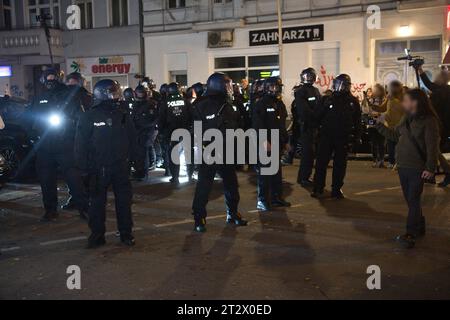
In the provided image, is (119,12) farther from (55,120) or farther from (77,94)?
(55,120)

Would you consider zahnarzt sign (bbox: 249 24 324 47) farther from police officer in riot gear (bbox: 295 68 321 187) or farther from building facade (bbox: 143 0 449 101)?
police officer in riot gear (bbox: 295 68 321 187)

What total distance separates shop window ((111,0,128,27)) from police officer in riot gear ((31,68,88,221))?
16.7 metres

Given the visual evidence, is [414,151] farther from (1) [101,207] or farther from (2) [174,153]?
(2) [174,153]

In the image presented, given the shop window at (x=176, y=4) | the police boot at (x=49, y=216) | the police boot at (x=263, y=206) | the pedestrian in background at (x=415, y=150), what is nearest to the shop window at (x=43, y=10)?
the shop window at (x=176, y=4)

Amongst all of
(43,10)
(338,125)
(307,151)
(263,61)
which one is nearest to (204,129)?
(338,125)

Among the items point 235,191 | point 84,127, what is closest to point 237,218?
point 235,191

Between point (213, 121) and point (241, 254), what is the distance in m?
1.72

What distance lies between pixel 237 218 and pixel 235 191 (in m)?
0.42

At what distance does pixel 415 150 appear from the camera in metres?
5.84

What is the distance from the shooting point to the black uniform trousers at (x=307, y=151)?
381 inches

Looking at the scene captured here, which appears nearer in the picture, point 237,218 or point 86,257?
point 86,257

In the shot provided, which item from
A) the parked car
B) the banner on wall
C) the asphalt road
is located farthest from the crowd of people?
the banner on wall

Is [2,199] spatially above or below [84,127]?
below
